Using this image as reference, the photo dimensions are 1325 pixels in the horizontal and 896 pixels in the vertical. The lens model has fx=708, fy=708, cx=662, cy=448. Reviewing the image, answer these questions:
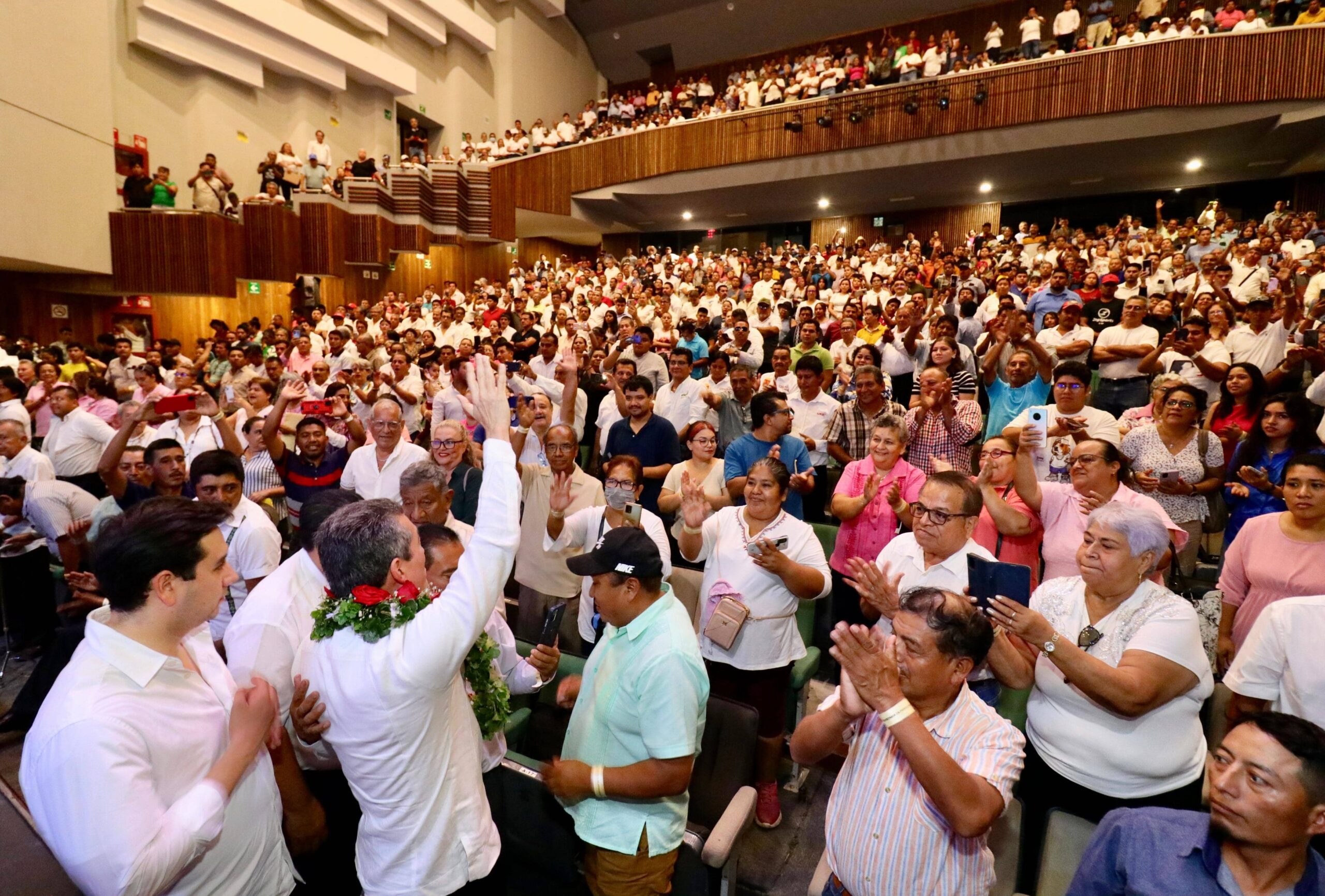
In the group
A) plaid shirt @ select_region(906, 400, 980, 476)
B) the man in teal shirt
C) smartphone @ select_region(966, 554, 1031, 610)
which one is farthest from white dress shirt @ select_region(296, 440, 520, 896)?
plaid shirt @ select_region(906, 400, 980, 476)

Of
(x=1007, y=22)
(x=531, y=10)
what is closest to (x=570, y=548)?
(x=1007, y=22)

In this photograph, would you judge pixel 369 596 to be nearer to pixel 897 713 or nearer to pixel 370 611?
pixel 370 611

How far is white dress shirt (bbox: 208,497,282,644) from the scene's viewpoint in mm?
2922

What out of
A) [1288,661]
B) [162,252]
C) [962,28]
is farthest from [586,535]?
[962,28]

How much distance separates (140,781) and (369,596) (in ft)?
1.64

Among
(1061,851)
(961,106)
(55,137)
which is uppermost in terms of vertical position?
(961,106)

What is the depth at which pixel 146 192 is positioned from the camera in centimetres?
1204

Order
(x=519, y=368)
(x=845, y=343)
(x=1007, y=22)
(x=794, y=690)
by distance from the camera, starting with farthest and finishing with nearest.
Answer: (x=1007, y=22), (x=845, y=343), (x=519, y=368), (x=794, y=690)

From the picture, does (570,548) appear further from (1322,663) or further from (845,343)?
(845,343)

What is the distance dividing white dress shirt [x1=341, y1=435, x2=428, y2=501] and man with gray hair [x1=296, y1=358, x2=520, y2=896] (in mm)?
2597

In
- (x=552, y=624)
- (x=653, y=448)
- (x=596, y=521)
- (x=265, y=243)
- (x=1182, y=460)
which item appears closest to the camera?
(x=552, y=624)

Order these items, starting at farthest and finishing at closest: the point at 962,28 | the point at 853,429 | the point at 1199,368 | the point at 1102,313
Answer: the point at 962,28
the point at 1102,313
the point at 1199,368
the point at 853,429

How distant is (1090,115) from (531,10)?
52.4ft

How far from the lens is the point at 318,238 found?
1450 cm
